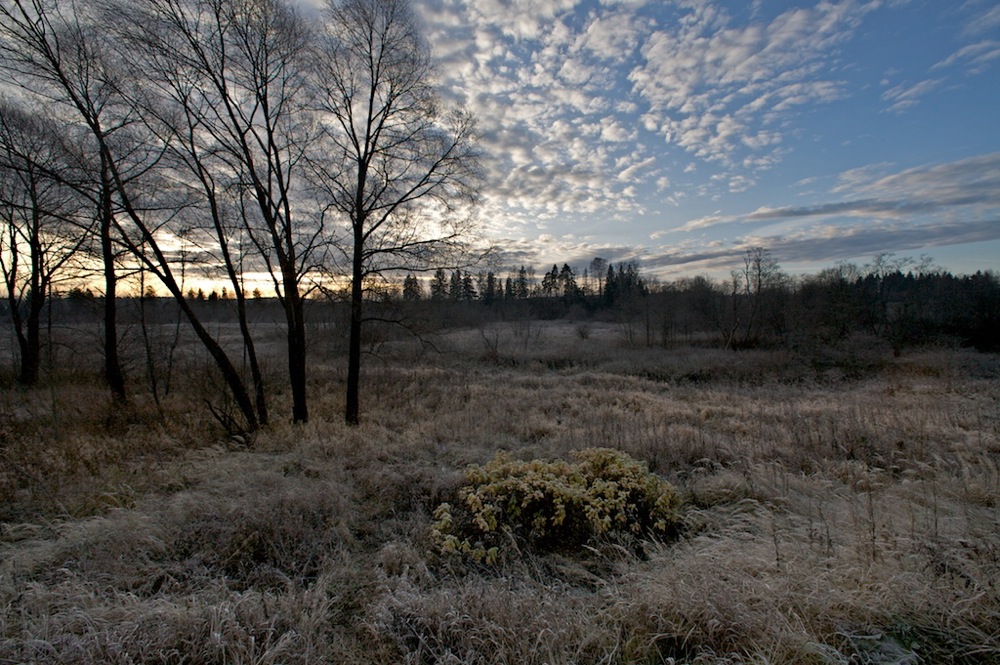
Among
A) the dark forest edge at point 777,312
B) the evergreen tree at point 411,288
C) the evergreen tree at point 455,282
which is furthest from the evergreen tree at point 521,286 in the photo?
the evergreen tree at point 411,288

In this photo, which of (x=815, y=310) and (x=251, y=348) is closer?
(x=251, y=348)

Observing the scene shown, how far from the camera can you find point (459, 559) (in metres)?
3.89

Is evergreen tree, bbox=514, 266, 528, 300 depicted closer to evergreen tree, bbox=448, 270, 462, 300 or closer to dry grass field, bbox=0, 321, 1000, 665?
evergreen tree, bbox=448, 270, 462, 300

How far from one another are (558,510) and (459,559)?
1.08m

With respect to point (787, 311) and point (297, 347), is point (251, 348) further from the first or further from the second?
point (787, 311)

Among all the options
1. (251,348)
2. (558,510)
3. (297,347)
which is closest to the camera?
(558,510)

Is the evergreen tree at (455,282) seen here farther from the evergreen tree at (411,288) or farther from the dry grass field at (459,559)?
the dry grass field at (459,559)

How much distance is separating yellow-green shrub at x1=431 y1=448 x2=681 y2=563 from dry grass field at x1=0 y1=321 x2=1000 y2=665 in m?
0.22

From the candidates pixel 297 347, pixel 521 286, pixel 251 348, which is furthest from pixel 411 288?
pixel 521 286

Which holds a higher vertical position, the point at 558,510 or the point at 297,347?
the point at 297,347

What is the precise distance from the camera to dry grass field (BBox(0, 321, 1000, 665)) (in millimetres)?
2492

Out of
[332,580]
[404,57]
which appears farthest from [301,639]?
[404,57]

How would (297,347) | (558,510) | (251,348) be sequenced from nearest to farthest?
(558,510) < (251,348) < (297,347)

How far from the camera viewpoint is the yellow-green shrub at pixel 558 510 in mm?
4223
